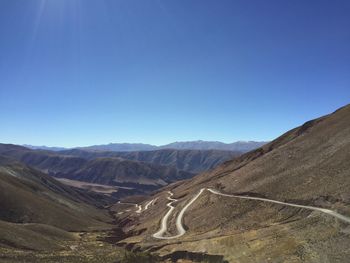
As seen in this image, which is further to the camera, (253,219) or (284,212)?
(253,219)

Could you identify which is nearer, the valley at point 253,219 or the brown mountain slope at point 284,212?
the brown mountain slope at point 284,212

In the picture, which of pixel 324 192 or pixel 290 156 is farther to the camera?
pixel 290 156

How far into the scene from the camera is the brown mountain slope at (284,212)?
3738cm

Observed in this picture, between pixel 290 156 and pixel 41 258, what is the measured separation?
60070mm

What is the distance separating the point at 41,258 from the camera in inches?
2060

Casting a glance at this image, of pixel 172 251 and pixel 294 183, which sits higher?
pixel 294 183

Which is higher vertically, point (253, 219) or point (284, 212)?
point (284, 212)

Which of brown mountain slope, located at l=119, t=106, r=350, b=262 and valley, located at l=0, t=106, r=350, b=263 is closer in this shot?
brown mountain slope, located at l=119, t=106, r=350, b=262

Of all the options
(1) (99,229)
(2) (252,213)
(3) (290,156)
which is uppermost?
(3) (290,156)

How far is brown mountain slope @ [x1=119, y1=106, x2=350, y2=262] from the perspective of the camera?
37.4 meters

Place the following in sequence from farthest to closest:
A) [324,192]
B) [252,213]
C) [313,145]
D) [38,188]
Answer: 1. [38,188]
2. [313,145]
3. [252,213]
4. [324,192]

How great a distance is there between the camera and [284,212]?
55562 mm

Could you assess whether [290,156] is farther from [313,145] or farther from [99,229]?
[99,229]

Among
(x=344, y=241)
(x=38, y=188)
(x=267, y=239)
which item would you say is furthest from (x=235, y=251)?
(x=38, y=188)
